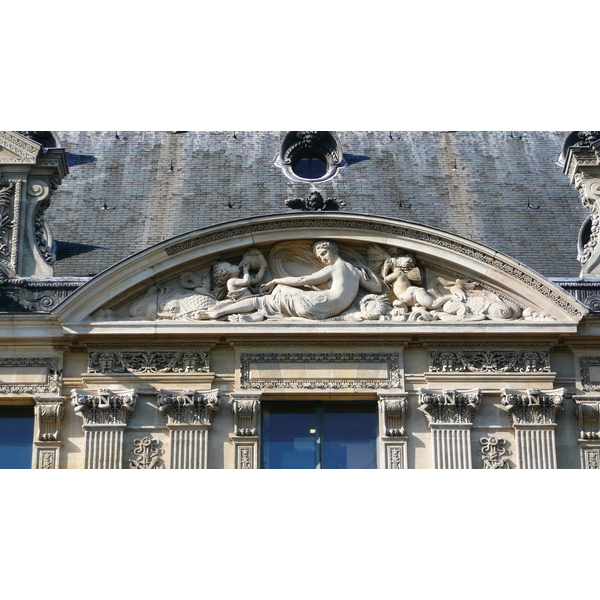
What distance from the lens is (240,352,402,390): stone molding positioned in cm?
2212

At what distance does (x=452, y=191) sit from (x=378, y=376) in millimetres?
5308

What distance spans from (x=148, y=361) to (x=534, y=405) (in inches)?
202

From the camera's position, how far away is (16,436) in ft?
72.6

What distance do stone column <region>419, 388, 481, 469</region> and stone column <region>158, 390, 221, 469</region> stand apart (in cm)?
280

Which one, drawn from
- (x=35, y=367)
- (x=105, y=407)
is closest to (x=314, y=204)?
(x=105, y=407)

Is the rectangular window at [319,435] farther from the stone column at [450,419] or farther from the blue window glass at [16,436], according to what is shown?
the blue window glass at [16,436]

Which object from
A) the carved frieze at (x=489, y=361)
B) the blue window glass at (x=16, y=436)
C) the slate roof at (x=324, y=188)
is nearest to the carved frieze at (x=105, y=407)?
the blue window glass at (x=16, y=436)

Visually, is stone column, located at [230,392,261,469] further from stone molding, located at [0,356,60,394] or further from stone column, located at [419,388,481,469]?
stone molding, located at [0,356,60,394]

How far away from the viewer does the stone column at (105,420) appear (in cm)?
2156

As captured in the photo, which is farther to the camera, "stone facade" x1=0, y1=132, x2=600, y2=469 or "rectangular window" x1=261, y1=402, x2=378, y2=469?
"rectangular window" x1=261, y1=402, x2=378, y2=469

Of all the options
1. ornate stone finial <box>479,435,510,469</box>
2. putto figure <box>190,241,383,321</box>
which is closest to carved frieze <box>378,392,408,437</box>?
ornate stone finial <box>479,435,510,469</box>

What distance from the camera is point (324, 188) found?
87.0 ft

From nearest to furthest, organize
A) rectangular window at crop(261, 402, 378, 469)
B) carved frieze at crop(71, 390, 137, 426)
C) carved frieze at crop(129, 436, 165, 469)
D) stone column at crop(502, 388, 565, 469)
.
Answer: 1. carved frieze at crop(129, 436, 165, 469)
2. stone column at crop(502, 388, 565, 469)
3. carved frieze at crop(71, 390, 137, 426)
4. rectangular window at crop(261, 402, 378, 469)

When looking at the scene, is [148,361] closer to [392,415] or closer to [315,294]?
[315,294]
